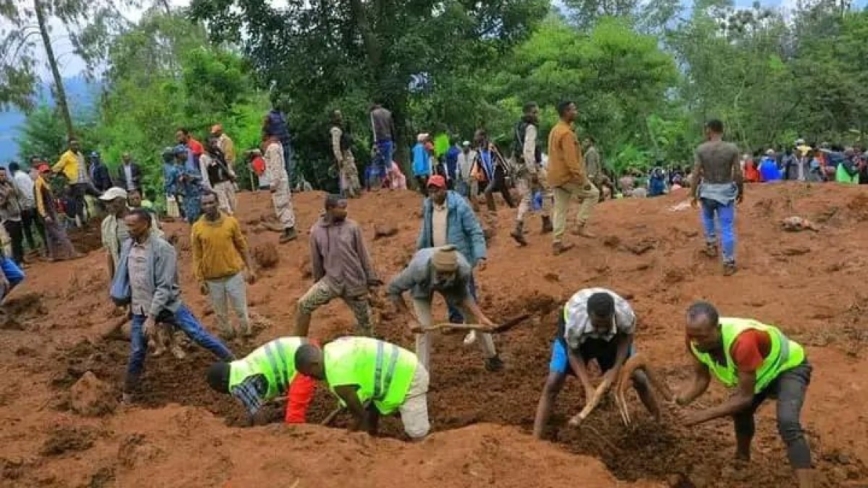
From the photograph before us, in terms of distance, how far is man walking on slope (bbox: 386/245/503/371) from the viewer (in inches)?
261

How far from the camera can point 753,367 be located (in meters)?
4.72

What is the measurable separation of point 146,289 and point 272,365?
84.2 inches

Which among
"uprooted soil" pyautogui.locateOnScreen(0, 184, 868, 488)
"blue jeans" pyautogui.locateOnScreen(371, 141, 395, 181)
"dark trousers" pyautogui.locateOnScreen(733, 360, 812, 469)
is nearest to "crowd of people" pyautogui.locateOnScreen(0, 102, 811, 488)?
"dark trousers" pyautogui.locateOnScreen(733, 360, 812, 469)

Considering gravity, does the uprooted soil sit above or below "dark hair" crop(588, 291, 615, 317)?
below

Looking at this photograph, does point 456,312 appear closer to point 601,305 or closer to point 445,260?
point 445,260

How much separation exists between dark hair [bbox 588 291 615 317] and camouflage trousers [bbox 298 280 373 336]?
295cm

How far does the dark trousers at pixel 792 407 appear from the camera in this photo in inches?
185

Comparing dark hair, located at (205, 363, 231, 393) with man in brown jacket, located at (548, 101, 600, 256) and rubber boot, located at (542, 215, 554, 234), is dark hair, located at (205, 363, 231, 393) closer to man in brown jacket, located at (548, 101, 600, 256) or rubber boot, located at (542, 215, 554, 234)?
man in brown jacket, located at (548, 101, 600, 256)

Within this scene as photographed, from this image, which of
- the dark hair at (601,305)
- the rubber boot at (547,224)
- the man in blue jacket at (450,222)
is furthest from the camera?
the rubber boot at (547,224)

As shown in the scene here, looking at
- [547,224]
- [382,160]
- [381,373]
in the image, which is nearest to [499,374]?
[381,373]

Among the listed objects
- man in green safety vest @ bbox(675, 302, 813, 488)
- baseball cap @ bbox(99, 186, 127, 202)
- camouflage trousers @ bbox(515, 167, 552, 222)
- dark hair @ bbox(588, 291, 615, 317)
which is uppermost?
baseball cap @ bbox(99, 186, 127, 202)

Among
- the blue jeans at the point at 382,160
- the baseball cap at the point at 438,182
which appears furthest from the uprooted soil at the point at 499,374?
the baseball cap at the point at 438,182

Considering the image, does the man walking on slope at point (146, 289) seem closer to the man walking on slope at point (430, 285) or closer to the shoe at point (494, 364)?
the man walking on slope at point (430, 285)

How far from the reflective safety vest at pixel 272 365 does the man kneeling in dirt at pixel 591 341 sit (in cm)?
165
